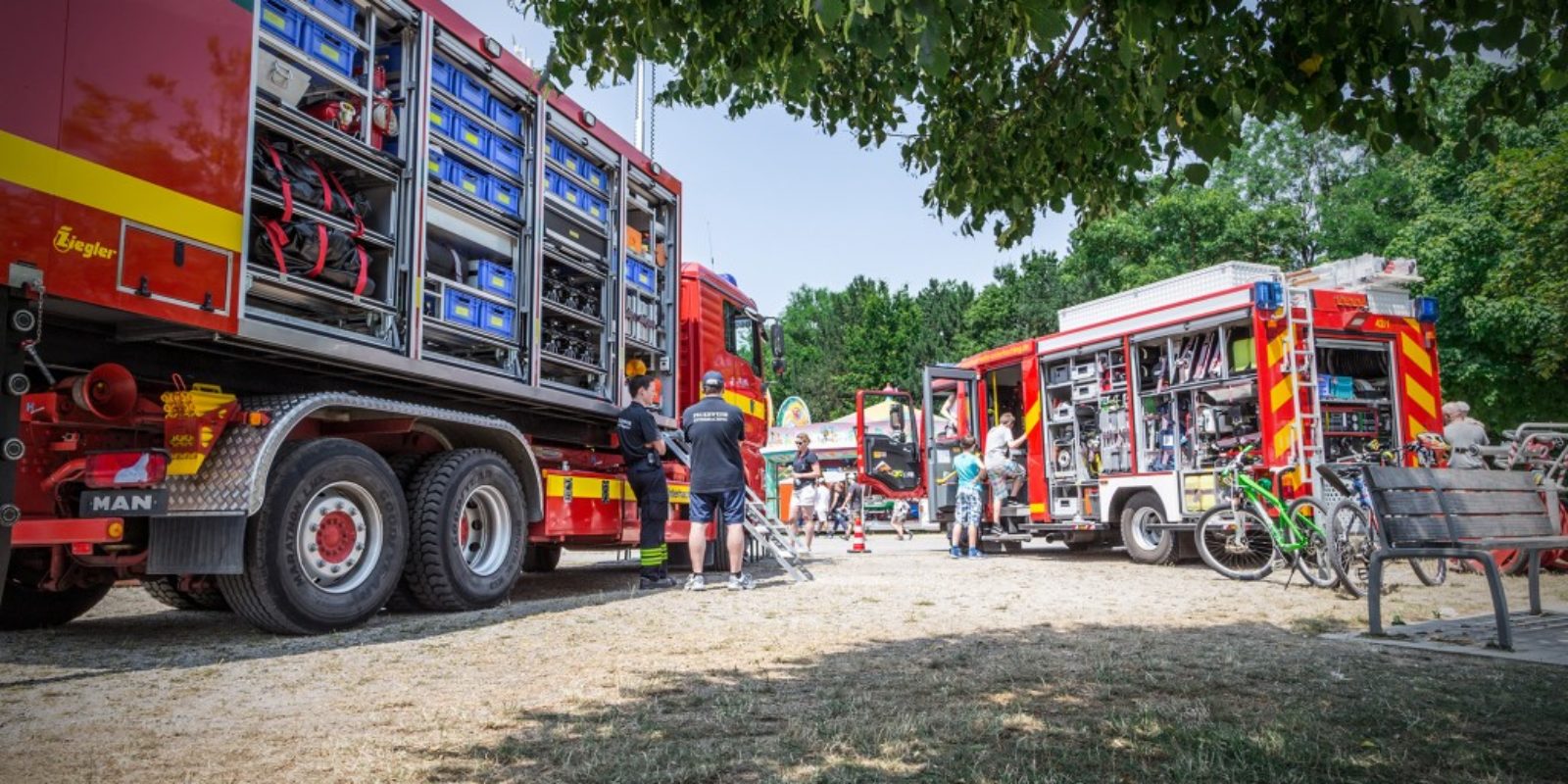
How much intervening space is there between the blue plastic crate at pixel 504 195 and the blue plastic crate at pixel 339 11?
4.60 feet

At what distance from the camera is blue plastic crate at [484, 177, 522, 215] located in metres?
6.79

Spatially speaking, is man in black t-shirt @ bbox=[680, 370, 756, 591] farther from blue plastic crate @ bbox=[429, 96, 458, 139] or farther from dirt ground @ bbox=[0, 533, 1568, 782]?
blue plastic crate @ bbox=[429, 96, 458, 139]

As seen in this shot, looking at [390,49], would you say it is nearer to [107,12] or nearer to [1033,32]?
[107,12]

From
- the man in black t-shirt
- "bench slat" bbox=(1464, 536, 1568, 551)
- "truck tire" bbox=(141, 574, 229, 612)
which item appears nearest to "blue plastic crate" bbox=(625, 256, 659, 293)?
the man in black t-shirt

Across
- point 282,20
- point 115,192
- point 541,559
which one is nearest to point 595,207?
point 282,20

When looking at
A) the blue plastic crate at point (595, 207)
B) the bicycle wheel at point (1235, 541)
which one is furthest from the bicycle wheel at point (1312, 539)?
the blue plastic crate at point (595, 207)

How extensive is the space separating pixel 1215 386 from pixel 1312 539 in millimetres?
2626

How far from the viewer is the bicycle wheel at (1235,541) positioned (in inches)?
336

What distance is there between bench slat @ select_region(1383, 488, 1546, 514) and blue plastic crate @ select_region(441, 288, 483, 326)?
210 inches

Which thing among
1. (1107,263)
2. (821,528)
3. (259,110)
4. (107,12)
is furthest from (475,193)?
(1107,263)

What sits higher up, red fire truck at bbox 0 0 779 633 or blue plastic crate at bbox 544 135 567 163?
blue plastic crate at bbox 544 135 567 163

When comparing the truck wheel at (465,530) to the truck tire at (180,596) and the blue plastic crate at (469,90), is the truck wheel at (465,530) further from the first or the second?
the blue plastic crate at (469,90)

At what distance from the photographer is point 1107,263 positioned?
3666 centimetres

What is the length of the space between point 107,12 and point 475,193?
8.50 feet
